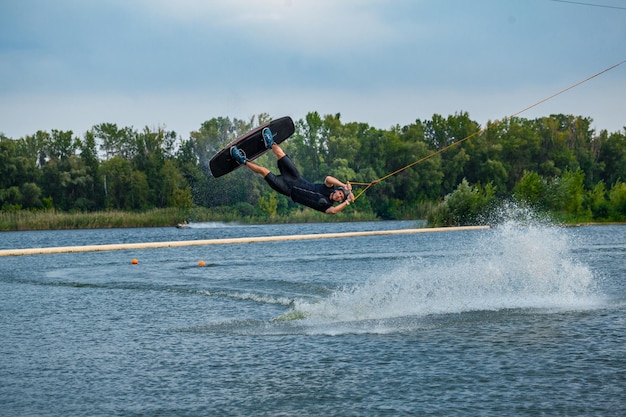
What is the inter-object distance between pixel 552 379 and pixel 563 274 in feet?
32.0

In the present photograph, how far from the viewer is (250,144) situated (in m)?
12.3

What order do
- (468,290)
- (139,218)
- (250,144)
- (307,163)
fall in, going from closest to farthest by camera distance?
(250,144) → (468,290) → (139,218) → (307,163)

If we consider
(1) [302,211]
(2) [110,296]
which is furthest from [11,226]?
(2) [110,296]

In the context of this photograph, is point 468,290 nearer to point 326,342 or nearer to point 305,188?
point 326,342

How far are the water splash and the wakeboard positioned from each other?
2946 mm

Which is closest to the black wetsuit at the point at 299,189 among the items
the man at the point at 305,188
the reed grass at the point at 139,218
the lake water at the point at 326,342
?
the man at the point at 305,188

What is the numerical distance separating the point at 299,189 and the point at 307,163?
6390cm

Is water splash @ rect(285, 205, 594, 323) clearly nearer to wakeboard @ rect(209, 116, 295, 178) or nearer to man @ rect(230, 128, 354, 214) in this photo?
man @ rect(230, 128, 354, 214)

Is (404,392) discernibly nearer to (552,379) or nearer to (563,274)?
(552,379)

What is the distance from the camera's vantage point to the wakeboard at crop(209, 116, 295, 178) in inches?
478

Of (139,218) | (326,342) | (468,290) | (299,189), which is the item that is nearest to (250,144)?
(299,189)

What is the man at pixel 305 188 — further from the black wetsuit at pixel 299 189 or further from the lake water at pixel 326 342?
the lake water at pixel 326 342

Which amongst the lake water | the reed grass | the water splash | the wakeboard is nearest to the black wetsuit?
the wakeboard

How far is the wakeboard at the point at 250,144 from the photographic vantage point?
12.1 meters
